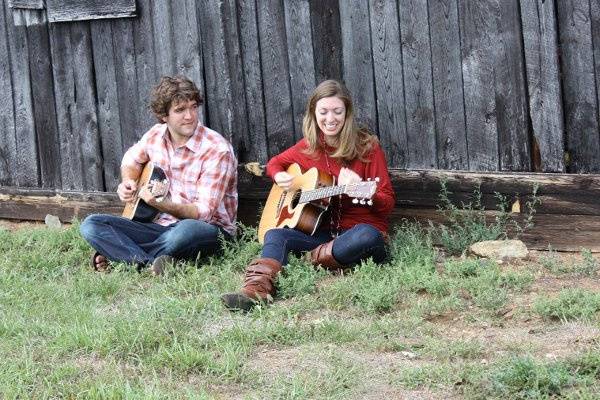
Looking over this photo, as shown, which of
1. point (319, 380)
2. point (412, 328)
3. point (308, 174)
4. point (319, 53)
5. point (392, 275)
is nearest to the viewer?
point (319, 380)

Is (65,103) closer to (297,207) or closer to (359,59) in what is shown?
(359,59)

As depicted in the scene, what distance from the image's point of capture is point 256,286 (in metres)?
5.94

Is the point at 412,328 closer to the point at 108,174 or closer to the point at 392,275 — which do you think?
the point at 392,275

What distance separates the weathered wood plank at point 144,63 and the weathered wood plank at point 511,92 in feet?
8.64

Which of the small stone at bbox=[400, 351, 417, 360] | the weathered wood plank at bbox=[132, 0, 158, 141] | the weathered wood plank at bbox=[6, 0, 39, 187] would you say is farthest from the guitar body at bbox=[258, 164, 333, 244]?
the weathered wood plank at bbox=[6, 0, 39, 187]

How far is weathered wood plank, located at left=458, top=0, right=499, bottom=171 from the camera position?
261 inches

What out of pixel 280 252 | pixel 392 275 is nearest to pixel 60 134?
pixel 280 252

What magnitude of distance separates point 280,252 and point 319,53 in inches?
62.2

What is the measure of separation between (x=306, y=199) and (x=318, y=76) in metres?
1.11

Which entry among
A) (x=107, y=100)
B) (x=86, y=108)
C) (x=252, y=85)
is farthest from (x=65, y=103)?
(x=252, y=85)

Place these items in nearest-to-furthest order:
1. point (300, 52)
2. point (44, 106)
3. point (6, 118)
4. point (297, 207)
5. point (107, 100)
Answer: point (297, 207)
point (300, 52)
point (107, 100)
point (44, 106)
point (6, 118)

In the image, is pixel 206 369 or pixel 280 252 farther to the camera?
pixel 280 252

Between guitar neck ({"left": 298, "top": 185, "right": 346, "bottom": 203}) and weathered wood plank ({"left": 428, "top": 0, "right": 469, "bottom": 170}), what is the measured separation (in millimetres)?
898

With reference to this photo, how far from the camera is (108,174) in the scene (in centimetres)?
846
